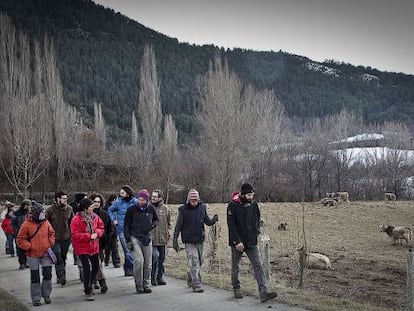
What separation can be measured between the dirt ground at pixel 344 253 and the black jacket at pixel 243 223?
11.4ft

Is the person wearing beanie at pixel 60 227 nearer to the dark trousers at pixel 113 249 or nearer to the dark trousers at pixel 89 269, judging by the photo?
the dark trousers at pixel 113 249

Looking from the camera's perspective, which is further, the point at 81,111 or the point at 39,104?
the point at 81,111

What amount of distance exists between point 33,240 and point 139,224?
201 cm

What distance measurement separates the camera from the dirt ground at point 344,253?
1218cm

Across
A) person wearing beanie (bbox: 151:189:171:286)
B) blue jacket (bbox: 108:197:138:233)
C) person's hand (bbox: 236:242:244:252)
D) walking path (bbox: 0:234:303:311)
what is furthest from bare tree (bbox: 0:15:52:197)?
person's hand (bbox: 236:242:244:252)

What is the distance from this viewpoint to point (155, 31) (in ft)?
477

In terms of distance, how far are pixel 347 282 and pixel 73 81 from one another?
9577cm

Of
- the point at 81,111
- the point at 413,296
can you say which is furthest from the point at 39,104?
the point at 81,111

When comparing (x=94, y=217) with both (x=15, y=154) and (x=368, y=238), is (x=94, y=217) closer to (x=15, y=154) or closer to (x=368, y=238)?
(x=368, y=238)

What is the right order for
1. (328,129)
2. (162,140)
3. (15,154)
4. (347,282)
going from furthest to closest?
(328,129) → (162,140) → (15,154) → (347,282)

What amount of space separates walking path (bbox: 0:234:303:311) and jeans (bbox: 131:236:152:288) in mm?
282

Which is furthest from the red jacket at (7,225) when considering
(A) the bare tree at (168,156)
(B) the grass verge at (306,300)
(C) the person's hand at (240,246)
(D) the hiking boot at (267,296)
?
(A) the bare tree at (168,156)

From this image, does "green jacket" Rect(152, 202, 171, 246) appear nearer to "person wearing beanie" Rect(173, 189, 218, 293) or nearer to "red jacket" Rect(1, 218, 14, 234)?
"person wearing beanie" Rect(173, 189, 218, 293)

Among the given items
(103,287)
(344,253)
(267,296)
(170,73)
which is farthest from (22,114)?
(170,73)
